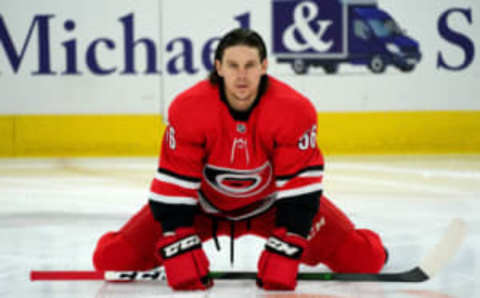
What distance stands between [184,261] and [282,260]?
232 millimetres

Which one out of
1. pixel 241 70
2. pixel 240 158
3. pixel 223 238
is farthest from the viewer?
pixel 223 238

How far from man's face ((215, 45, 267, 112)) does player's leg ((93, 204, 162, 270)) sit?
468 mm

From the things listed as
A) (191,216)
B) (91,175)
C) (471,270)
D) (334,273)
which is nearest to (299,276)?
(334,273)

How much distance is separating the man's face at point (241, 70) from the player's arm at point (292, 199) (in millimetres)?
128

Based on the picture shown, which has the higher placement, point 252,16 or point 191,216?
point 252,16

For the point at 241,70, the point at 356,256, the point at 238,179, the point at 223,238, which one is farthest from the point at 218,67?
the point at 223,238

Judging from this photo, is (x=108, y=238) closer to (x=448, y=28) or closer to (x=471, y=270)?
(x=471, y=270)

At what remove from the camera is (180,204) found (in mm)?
1986

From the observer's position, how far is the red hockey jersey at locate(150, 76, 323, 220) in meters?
1.95

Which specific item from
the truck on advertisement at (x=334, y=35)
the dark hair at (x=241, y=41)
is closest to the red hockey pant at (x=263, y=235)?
the dark hair at (x=241, y=41)

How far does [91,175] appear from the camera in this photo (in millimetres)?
4871

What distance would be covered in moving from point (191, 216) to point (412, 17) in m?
4.46

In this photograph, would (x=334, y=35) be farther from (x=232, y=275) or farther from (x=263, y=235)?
(x=232, y=275)

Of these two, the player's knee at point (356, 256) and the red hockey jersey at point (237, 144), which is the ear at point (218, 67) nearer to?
the red hockey jersey at point (237, 144)
